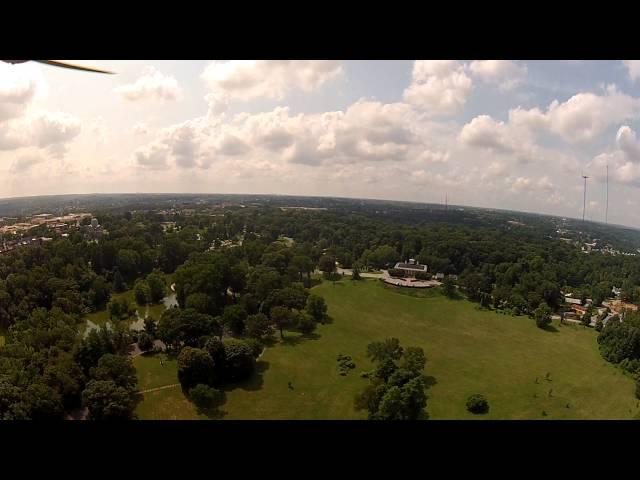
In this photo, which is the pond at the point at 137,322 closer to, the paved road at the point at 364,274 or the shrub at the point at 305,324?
the shrub at the point at 305,324

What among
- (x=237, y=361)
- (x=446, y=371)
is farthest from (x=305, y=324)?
(x=446, y=371)

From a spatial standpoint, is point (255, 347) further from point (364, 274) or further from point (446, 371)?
point (364, 274)

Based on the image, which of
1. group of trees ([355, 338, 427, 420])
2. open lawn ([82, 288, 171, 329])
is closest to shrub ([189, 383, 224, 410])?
group of trees ([355, 338, 427, 420])

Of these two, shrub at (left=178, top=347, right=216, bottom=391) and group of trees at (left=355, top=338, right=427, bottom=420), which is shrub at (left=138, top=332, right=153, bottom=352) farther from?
group of trees at (left=355, top=338, right=427, bottom=420)

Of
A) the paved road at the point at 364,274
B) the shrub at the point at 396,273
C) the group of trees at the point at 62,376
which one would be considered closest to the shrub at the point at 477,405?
the group of trees at the point at 62,376
